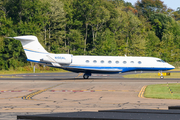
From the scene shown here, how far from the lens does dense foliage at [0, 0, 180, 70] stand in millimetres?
64000

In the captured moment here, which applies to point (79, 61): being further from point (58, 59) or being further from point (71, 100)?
point (71, 100)

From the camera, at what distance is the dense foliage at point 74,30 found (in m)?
64.0

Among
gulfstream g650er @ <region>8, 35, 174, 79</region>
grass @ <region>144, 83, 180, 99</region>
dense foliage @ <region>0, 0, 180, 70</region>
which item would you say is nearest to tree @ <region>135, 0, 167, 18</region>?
dense foliage @ <region>0, 0, 180, 70</region>

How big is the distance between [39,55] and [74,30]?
4218 cm

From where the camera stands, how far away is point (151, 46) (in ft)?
→ 303

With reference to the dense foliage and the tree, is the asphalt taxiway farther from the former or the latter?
the tree

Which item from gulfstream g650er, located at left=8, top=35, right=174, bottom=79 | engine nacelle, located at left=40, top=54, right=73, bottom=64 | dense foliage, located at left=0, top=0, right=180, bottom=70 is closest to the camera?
engine nacelle, located at left=40, top=54, right=73, bottom=64

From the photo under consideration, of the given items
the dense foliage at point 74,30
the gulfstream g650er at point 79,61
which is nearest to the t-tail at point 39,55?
the gulfstream g650er at point 79,61

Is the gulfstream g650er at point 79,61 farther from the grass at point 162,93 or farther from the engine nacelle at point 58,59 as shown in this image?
the grass at point 162,93

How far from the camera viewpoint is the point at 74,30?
7625 centimetres

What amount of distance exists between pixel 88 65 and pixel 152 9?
116154 mm

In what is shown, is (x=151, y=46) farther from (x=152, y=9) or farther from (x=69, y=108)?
(x=69, y=108)

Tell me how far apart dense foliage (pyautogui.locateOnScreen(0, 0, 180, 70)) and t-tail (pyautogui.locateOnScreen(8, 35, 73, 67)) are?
28.2 m

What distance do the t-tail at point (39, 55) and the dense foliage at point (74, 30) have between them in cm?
2819
